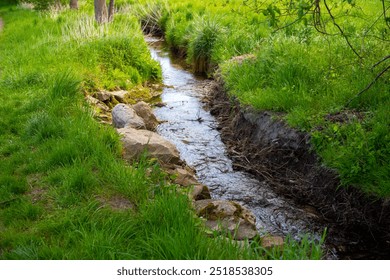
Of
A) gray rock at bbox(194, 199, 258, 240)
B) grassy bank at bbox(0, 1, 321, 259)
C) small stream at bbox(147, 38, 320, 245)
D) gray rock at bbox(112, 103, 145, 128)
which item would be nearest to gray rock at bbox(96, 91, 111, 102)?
grassy bank at bbox(0, 1, 321, 259)

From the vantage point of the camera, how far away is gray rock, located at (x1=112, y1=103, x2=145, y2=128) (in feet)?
26.4

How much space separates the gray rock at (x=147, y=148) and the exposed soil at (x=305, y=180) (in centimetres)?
117

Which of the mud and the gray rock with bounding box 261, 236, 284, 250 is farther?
the mud

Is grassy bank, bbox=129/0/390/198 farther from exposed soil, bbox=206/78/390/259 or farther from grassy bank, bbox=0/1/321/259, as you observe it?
grassy bank, bbox=0/1/321/259

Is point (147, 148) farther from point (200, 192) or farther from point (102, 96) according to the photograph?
point (102, 96)

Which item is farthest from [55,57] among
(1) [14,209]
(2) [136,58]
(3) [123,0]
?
(3) [123,0]

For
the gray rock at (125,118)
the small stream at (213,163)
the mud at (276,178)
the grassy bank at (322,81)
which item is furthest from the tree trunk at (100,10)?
the gray rock at (125,118)

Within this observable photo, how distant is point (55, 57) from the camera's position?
1055 centimetres

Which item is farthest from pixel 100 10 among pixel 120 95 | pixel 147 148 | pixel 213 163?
pixel 147 148

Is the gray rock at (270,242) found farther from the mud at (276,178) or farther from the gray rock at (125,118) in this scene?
the gray rock at (125,118)

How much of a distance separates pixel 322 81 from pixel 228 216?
3935 millimetres

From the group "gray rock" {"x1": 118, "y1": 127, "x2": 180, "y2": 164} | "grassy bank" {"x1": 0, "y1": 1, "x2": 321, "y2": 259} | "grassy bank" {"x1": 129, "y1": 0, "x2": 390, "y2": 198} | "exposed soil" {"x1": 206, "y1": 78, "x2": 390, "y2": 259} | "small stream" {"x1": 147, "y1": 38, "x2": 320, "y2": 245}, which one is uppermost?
"grassy bank" {"x1": 129, "y1": 0, "x2": 390, "y2": 198}

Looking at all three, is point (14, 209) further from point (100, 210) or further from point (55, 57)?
point (55, 57)

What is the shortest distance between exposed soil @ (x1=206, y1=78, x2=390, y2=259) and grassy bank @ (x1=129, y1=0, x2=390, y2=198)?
19cm
